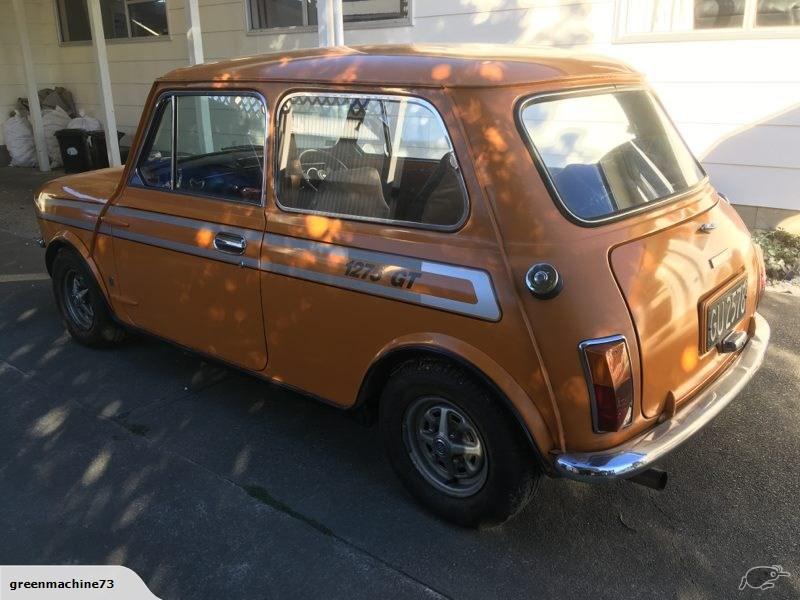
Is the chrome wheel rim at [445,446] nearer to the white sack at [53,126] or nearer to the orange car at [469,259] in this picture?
the orange car at [469,259]

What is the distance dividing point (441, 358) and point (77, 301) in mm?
3177

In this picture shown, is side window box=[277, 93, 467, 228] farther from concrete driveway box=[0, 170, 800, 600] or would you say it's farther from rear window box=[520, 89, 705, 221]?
concrete driveway box=[0, 170, 800, 600]

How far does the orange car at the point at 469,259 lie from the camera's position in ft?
8.21

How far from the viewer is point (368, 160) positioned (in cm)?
303

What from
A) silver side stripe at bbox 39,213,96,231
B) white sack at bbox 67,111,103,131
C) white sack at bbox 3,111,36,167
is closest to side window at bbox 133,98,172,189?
silver side stripe at bbox 39,213,96,231

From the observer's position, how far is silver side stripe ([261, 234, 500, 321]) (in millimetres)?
2584

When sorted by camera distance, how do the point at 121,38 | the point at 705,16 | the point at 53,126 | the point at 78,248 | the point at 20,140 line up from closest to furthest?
the point at 78,248 < the point at 705,16 < the point at 121,38 < the point at 53,126 < the point at 20,140

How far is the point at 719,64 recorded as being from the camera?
234 inches

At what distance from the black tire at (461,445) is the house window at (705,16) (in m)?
4.76

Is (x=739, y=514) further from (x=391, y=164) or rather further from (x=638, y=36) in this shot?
(x=638, y=36)

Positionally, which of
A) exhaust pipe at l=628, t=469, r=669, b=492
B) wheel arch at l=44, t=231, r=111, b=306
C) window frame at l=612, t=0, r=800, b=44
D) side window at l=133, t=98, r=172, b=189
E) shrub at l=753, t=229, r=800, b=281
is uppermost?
window frame at l=612, t=0, r=800, b=44

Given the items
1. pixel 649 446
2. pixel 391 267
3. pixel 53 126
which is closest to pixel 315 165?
pixel 391 267

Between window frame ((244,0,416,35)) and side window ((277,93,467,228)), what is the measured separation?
4.87m

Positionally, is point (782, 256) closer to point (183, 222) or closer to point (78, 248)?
point (183, 222)
